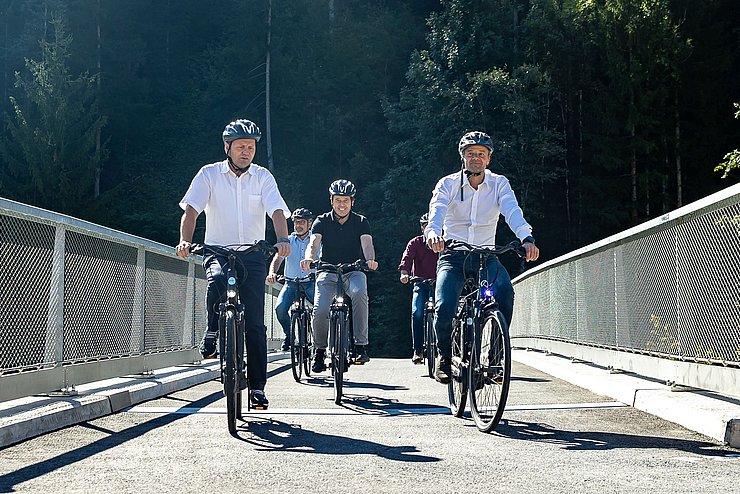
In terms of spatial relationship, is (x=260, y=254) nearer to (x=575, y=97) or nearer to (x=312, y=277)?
(x=312, y=277)

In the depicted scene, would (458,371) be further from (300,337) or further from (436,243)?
(300,337)

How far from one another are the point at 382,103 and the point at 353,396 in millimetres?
45246

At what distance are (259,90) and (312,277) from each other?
56444 millimetres

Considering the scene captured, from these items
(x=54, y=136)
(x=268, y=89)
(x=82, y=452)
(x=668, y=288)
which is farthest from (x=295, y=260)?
(x=268, y=89)

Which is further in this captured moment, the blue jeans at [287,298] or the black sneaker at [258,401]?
the blue jeans at [287,298]

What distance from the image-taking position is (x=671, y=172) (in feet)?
Answer: 164

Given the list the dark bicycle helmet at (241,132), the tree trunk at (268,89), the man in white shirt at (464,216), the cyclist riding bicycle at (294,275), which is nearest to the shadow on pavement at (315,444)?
the man in white shirt at (464,216)

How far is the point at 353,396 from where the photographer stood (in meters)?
10.3

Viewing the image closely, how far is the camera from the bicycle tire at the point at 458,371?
7.60 m

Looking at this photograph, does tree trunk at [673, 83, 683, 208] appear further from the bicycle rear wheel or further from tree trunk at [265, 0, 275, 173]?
the bicycle rear wheel

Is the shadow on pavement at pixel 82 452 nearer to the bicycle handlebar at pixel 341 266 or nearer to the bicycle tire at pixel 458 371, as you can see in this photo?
the bicycle tire at pixel 458 371

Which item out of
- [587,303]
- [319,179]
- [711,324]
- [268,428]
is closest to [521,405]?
[711,324]

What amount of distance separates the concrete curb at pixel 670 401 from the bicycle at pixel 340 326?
2.19m

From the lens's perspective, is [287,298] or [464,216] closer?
[464,216]
